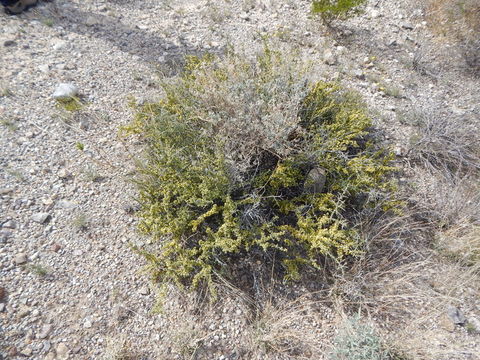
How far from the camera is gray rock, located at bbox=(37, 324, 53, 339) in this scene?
2.15 m

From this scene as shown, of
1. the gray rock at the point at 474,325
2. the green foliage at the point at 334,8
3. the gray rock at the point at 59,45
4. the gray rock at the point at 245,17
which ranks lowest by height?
the gray rock at the point at 474,325

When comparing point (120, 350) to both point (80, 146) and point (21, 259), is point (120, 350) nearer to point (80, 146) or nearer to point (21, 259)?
point (21, 259)

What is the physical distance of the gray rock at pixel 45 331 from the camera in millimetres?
2145

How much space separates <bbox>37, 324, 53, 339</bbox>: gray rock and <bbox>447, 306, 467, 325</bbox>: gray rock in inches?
123

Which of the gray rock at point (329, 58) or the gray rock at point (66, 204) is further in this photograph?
the gray rock at point (329, 58)

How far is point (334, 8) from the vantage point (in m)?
4.10

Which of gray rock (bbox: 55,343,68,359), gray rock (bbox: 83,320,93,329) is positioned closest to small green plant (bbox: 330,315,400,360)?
gray rock (bbox: 83,320,93,329)

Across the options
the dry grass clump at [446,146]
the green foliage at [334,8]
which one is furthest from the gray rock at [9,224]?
the green foliage at [334,8]

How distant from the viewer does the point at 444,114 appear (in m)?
3.51

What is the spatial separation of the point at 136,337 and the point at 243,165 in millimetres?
1548

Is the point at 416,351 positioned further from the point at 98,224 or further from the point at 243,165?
the point at 98,224

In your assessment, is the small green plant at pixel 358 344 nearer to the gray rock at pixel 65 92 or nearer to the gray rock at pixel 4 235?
the gray rock at pixel 4 235

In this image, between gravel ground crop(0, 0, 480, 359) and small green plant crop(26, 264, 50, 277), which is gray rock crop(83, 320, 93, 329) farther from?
small green plant crop(26, 264, 50, 277)

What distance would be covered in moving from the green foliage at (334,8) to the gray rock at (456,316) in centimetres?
377
